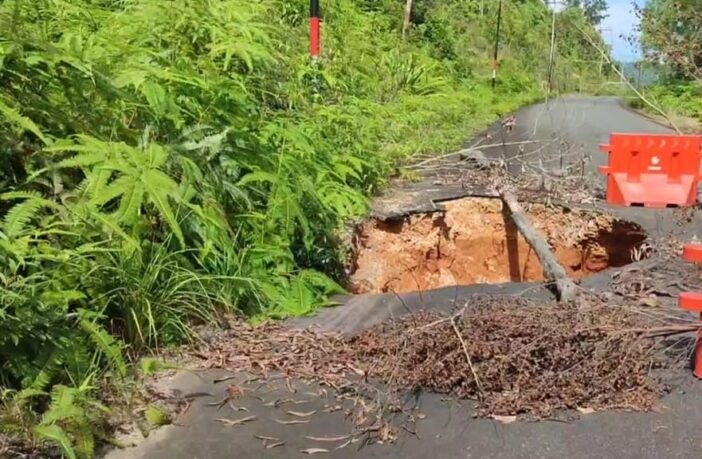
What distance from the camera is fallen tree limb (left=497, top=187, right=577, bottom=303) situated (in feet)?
17.3

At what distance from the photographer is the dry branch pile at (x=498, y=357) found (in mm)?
3947

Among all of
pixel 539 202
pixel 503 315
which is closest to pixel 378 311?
pixel 503 315

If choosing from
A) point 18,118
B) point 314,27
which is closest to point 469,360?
point 18,118

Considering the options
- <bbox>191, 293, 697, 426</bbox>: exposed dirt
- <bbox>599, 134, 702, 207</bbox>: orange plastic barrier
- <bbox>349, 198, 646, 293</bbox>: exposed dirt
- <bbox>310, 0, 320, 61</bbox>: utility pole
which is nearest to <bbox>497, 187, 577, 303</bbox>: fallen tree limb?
<bbox>349, 198, 646, 293</bbox>: exposed dirt

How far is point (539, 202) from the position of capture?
27.6 ft

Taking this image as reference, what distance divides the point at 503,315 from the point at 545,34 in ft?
116

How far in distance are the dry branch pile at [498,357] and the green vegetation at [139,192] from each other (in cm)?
56

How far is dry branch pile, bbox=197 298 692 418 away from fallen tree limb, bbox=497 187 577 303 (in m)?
0.54

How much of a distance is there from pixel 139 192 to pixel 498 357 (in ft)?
6.58

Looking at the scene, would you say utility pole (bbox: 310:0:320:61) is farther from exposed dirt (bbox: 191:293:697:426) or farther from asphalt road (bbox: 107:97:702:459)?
asphalt road (bbox: 107:97:702:459)

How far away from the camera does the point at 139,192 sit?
4211 millimetres

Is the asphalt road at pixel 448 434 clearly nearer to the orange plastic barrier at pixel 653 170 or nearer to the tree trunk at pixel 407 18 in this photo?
the orange plastic barrier at pixel 653 170

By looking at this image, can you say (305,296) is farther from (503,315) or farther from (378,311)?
(503,315)

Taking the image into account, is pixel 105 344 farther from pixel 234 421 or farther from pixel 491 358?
pixel 491 358
